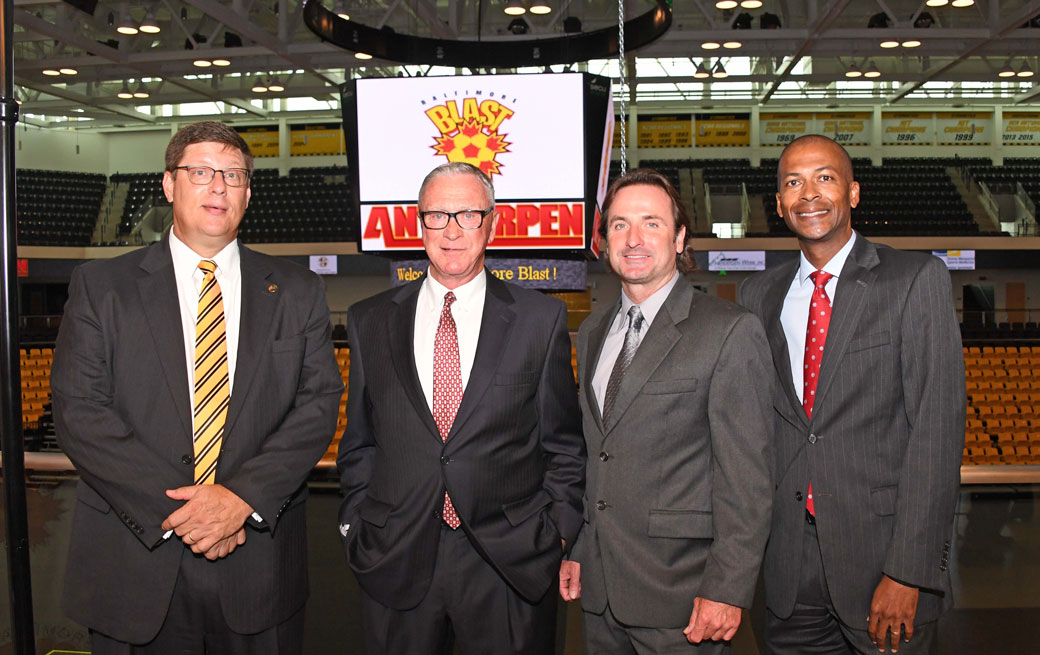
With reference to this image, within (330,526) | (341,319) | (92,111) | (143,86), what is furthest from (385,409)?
(92,111)

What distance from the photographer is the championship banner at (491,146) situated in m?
5.07

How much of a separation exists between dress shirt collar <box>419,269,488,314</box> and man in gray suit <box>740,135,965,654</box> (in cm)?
74

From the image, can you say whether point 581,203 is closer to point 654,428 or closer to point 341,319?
point 654,428

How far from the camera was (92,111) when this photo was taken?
71.6 ft

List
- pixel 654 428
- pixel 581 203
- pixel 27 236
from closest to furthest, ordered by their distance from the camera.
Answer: pixel 654 428, pixel 581 203, pixel 27 236

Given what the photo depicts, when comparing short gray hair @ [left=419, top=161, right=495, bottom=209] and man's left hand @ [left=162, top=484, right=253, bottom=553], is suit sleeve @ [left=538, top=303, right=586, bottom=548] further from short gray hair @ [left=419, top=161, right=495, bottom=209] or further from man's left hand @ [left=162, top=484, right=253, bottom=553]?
man's left hand @ [left=162, top=484, right=253, bottom=553]

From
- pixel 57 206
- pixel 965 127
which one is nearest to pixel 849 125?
pixel 965 127

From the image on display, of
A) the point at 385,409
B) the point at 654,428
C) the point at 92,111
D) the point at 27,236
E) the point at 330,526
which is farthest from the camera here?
the point at 92,111

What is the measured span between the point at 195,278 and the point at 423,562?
2.88 ft

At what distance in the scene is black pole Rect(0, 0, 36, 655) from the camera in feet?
5.72

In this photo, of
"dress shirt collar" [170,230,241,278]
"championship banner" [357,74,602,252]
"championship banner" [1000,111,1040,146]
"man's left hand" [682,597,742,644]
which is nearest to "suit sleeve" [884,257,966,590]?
"man's left hand" [682,597,742,644]

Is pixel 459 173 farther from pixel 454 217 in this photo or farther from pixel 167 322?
pixel 167 322

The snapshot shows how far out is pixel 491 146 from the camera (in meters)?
5.20

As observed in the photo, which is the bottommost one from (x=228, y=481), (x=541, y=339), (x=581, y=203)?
(x=228, y=481)
